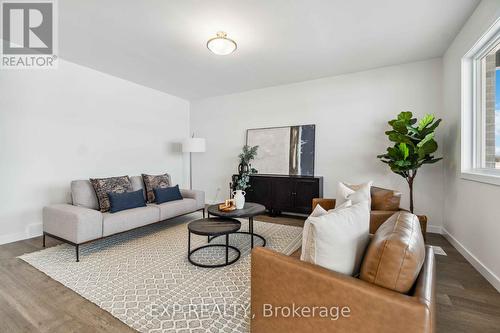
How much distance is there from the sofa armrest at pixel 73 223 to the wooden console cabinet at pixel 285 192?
2719 millimetres

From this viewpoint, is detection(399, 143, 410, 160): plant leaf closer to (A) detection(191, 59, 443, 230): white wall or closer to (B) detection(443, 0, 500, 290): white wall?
(B) detection(443, 0, 500, 290): white wall

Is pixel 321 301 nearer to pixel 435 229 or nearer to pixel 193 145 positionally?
pixel 435 229

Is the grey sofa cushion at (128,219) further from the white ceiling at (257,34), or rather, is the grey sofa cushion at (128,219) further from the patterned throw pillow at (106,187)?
the white ceiling at (257,34)

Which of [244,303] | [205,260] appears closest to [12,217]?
[205,260]

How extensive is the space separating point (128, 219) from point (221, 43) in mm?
2550

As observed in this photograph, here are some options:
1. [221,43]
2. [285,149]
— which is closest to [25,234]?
[221,43]

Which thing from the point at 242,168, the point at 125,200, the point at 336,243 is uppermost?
the point at 242,168

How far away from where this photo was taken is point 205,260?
2518 millimetres

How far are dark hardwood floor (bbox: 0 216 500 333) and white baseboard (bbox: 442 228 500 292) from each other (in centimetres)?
4

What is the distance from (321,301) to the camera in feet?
3.37

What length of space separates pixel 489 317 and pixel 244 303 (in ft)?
5.94

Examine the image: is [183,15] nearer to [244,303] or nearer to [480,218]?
[244,303]

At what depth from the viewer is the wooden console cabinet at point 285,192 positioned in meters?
4.06

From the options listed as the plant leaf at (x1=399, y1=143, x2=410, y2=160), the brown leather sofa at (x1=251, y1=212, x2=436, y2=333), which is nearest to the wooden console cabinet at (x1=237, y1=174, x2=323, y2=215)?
the plant leaf at (x1=399, y1=143, x2=410, y2=160)
